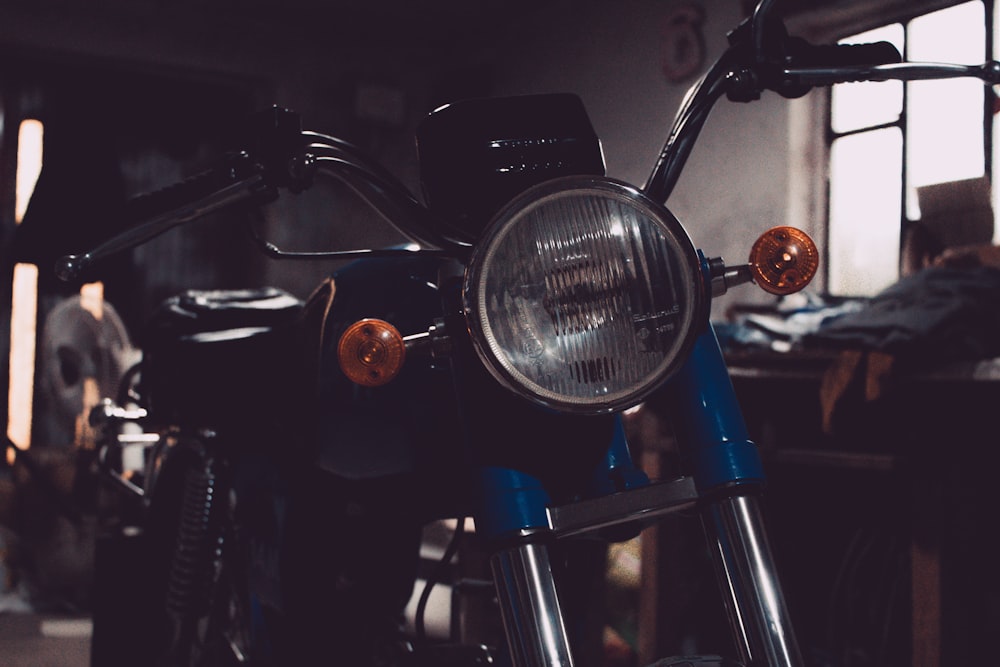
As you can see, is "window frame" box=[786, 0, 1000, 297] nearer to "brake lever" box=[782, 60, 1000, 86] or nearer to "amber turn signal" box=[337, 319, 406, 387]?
"brake lever" box=[782, 60, 1000, 86]

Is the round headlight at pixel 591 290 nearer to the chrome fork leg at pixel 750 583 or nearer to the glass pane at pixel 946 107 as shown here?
the chrome fork leg at pixel 750 583

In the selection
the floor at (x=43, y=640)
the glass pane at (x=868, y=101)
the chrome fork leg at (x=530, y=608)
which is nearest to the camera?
the chrome fork leg at (x=530, y=608)

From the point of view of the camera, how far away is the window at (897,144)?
8.34 feet

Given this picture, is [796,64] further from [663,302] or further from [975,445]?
[975,445]

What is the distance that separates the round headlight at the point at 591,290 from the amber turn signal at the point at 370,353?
73 millimetres

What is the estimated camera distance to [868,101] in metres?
2.83

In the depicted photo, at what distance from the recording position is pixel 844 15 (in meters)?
2.84

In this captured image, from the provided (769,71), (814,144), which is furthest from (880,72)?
(814,144)

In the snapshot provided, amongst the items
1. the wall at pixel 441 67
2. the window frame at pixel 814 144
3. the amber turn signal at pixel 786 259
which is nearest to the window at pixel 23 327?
the wall at pixel 441 67

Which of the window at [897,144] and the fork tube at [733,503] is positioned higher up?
the window at [897,144]

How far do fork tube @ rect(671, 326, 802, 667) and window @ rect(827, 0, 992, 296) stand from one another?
1979 mm

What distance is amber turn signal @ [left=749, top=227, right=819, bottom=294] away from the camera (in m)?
0.64

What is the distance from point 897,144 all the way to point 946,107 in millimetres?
184

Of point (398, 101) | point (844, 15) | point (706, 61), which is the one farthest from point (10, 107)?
point (844, 15)
